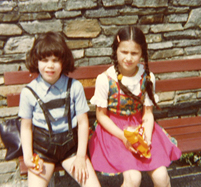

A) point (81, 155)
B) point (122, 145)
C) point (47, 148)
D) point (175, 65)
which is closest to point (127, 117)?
point (122, 145)

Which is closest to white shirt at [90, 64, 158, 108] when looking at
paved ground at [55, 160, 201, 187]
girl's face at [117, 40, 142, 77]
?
girl's face at [117, 40, 142, 77]

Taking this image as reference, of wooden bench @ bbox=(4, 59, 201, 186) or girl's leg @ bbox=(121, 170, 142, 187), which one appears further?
wooden bench @ bbox=(4, 59, 201, 186)

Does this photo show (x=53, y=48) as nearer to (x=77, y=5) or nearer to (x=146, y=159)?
(x=77, y=5)

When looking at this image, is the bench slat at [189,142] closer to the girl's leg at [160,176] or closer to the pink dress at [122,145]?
the pink dress at [122,145]

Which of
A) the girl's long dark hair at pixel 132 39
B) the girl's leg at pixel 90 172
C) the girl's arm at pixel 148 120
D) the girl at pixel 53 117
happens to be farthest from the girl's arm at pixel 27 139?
the girl's arm at pixel 148 120

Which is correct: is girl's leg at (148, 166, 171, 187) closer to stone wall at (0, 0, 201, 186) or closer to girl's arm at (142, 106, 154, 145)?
girl's arm at (142, 106, 154, 145)

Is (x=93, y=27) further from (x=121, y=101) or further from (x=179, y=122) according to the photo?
(x=179, y=122)
